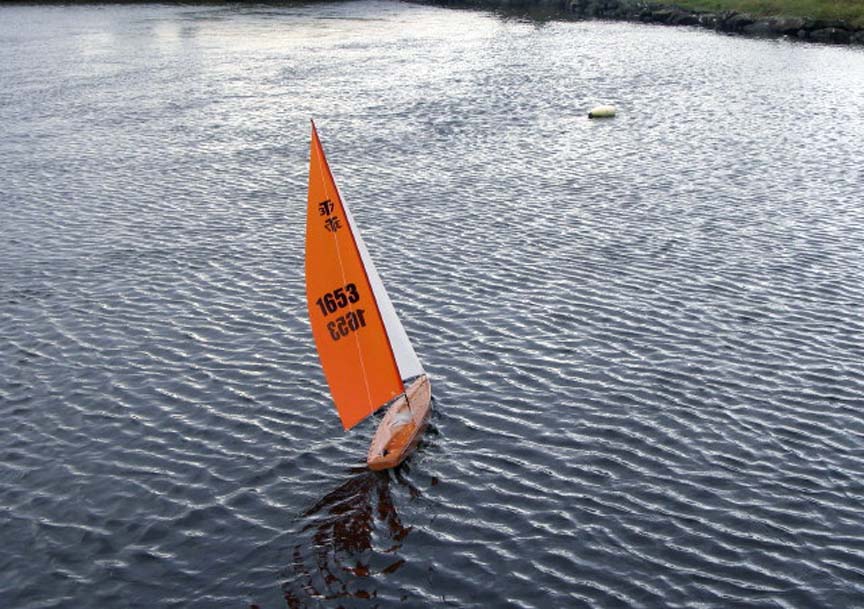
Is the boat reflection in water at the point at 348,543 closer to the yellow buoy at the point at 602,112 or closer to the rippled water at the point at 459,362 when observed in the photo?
the rippled water at the point at 459,362

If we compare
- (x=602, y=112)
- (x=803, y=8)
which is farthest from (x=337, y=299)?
(x=803, y=8)

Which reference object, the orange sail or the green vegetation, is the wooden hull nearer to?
the orange sail

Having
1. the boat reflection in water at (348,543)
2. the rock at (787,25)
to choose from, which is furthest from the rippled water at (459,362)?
the rock at (787,25)

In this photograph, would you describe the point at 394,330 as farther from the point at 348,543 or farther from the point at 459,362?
the point at 348,543

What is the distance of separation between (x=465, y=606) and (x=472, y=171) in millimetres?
44804

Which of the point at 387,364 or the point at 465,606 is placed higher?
the point at 387,364

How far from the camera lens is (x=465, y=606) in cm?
2355

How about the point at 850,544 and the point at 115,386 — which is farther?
the point at 115,386

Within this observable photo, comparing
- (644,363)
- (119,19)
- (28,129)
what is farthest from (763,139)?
(119,19)

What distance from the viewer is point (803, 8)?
12525 centimetres

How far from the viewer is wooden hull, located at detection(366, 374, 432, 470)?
29344mm

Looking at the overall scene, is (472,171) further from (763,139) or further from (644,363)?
(644,363)

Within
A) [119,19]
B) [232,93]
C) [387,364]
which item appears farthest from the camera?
[119,19]

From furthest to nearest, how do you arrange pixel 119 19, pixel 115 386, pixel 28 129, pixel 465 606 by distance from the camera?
pixel 119 19
pixel 28 129
pixel 115 386
pixel 465 606
